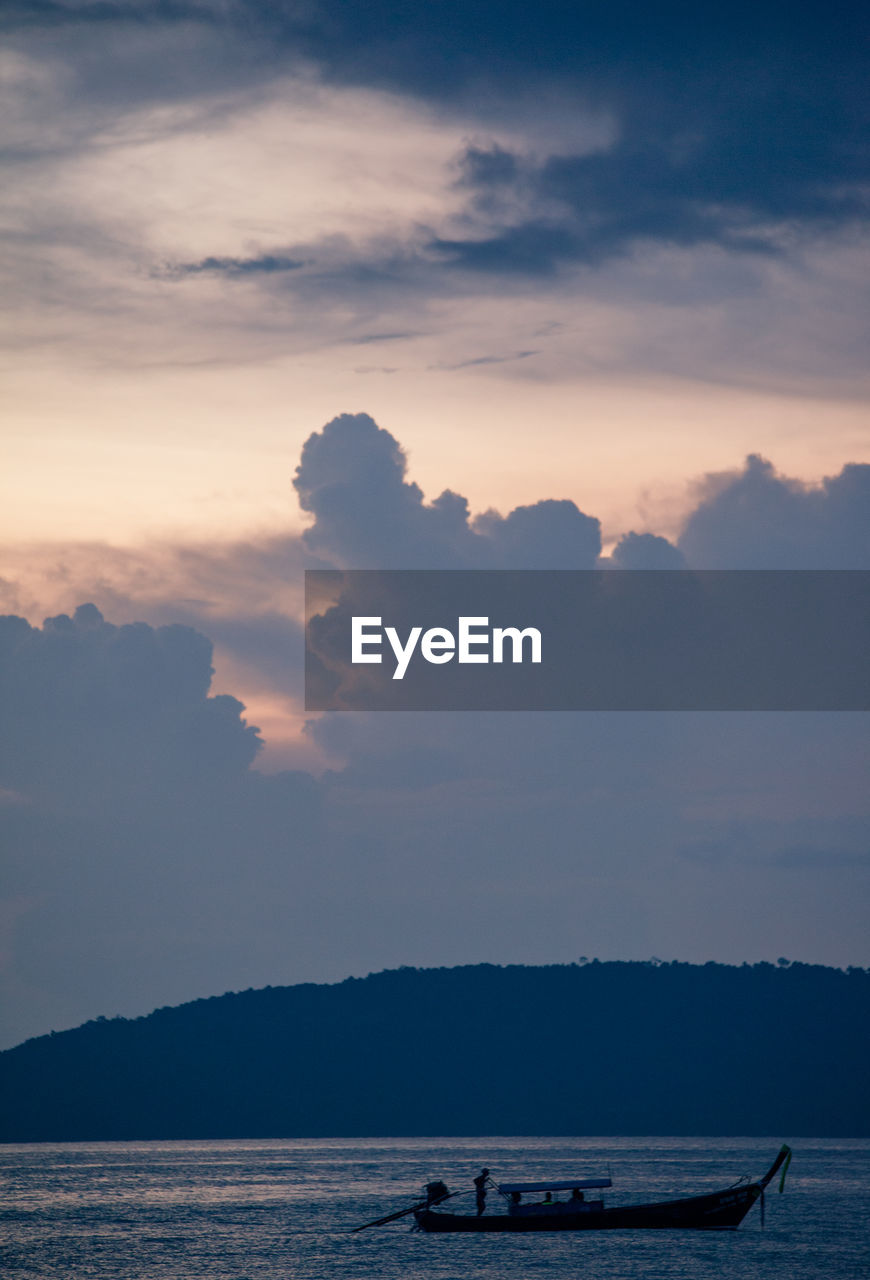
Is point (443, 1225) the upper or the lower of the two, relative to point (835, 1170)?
upper

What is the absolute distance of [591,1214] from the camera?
8481cm

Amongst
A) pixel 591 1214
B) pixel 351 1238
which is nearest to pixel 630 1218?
pixel 591 1214

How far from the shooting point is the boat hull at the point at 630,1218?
85.1m

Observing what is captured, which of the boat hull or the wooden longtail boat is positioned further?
the boat hull

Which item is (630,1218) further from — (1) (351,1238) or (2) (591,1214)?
(1) (351,1238)

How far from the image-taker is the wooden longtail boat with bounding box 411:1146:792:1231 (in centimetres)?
8469

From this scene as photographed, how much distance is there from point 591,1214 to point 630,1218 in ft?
10.5

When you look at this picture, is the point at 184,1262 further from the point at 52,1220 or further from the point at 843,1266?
the point at 843,1266

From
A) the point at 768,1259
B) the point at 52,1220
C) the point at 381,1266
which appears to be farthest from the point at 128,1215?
the point at 768,1259

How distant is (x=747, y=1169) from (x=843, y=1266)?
9864 centimetres

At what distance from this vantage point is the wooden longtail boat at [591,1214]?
8469cm

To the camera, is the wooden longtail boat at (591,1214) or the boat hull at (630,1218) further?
the boat hull at (630,1218)

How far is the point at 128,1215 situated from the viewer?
117875 mm

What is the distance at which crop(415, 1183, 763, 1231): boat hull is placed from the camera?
85125 millimetres
